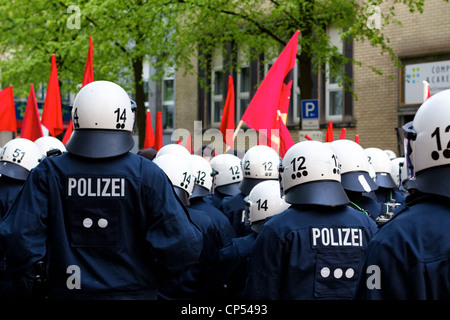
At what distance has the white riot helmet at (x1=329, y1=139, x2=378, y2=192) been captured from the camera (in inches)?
217

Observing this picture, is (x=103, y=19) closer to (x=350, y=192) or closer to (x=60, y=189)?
(x=350, y=192)

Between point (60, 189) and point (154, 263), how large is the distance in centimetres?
68

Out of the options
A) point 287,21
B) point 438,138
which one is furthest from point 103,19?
point 438,138

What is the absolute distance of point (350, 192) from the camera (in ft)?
18.1

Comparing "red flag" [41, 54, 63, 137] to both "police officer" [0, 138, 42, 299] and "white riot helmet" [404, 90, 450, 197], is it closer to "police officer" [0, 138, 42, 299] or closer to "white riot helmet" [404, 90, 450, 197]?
"police officer" [0, 138, 42, 299]

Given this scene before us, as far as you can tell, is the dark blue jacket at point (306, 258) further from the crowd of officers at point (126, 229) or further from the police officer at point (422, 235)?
the police officer at point (422, 235)

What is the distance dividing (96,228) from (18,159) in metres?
2.94

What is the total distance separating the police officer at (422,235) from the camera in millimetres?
2102

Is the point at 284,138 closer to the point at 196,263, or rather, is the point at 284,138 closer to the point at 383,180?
the point at 383,180

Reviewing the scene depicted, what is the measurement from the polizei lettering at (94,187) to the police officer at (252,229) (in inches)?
60.9

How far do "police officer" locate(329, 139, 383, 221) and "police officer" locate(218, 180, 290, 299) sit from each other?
2.87 feet

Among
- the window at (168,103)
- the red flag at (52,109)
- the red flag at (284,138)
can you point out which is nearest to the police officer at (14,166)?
the red flag at (284,138)

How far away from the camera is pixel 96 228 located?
139 inches

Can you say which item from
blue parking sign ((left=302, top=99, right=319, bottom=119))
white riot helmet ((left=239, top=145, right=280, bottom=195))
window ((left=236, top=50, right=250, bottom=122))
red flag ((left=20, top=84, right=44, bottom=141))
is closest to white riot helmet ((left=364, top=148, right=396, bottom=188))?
white riot helmet ((left=239, top=145, right=280, bottom=195))
